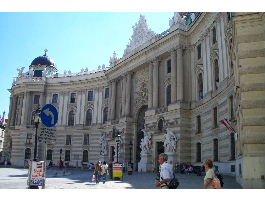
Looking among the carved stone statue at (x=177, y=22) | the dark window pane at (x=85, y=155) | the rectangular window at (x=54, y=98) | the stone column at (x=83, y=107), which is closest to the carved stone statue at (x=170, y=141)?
the carved stone statue at (x=177, y=22)

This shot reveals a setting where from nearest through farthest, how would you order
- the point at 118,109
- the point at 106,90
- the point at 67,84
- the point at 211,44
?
the point at 211,44, the point at 118,109, the point at 106,90, the point at 67,84

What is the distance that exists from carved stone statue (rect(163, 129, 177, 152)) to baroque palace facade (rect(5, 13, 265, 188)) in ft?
0.37

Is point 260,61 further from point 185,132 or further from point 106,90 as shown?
point 106,90

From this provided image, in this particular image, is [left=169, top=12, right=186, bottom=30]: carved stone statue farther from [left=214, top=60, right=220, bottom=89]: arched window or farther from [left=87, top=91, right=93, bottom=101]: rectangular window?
[left=87, top=91, right=93, bottom=101]: rectangular window

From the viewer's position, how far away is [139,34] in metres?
50.2

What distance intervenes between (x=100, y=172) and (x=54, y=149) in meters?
40.0

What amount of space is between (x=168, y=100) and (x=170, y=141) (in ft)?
22.3

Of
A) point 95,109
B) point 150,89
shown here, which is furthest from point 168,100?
point 95,109

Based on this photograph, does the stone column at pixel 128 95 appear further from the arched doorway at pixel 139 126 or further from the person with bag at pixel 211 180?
the person with bag at pixel 211 180

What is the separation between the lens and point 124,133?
46125 millimetres

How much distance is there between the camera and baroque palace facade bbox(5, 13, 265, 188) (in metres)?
14.9

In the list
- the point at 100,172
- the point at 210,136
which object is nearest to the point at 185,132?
the point at 210,136

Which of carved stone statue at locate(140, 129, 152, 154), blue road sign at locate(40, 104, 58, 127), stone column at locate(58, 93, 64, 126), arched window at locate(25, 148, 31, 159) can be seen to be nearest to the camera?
blue road sign at locate(40, 104, 58, 127)

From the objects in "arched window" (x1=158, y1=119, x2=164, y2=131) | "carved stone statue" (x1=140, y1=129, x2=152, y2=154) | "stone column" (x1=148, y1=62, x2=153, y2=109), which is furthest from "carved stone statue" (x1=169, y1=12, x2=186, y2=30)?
"carved stone statue" (x1=140, y1=129, x2=152, y2=154)
